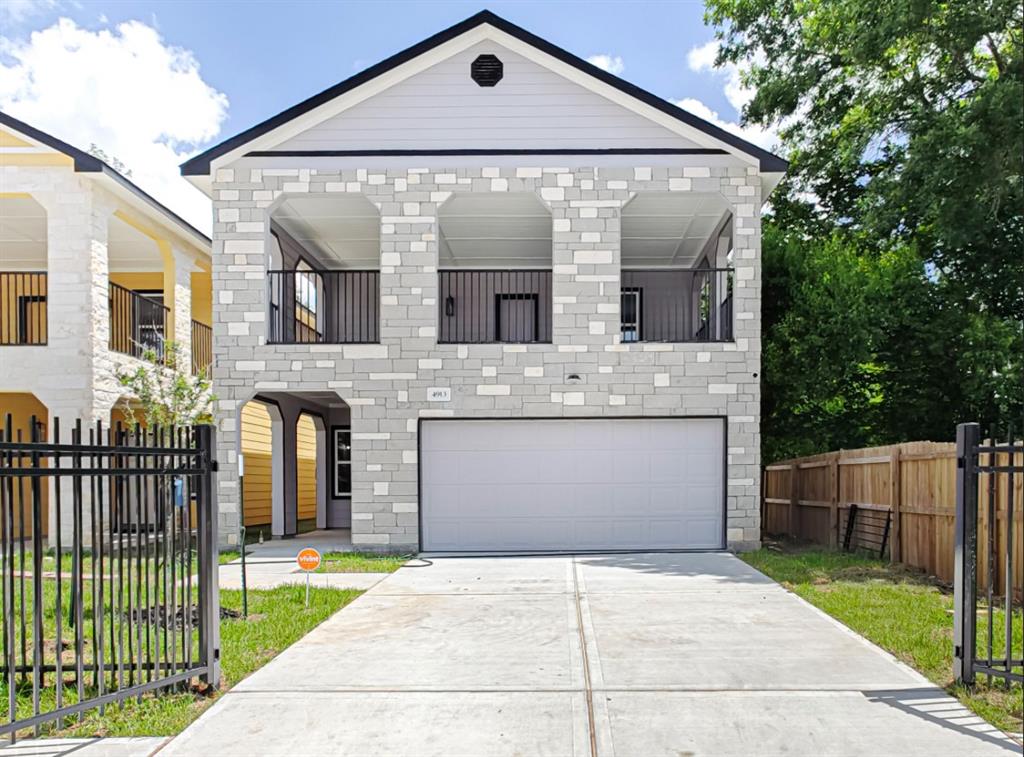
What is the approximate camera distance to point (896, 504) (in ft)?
34.8

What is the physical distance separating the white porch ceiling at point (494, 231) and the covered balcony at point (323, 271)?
4.69 feet

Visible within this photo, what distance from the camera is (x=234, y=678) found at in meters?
5.73

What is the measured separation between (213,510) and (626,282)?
13269 millimetres

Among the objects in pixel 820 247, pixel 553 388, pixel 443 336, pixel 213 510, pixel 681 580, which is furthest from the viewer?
pixel 443 336

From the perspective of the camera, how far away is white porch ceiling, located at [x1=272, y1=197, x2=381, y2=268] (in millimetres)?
13672

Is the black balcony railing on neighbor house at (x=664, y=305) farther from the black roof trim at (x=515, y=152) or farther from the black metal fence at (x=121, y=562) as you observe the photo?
the black metal fence at (x=121, y=562)

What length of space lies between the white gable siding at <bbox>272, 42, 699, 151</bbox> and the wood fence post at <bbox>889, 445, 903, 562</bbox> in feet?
19.3

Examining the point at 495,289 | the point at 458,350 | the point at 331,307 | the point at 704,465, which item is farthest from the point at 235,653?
the point at 331,307

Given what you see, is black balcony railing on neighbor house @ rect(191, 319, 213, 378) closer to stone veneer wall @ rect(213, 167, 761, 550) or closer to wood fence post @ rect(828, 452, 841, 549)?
stone veneer wall @ rect(213, 167, 761, 550)

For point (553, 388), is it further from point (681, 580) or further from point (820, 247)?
point (820, 247)

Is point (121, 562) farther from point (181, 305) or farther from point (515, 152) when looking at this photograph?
point (181, 305)

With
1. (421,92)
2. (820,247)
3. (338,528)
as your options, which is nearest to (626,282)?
(820,247)

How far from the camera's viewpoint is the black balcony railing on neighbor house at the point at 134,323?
1488 centimetres

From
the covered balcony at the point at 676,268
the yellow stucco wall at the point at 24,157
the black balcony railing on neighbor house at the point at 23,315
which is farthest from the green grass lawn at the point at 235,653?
the black balcony railing on neighbor house at the point at 23,315
